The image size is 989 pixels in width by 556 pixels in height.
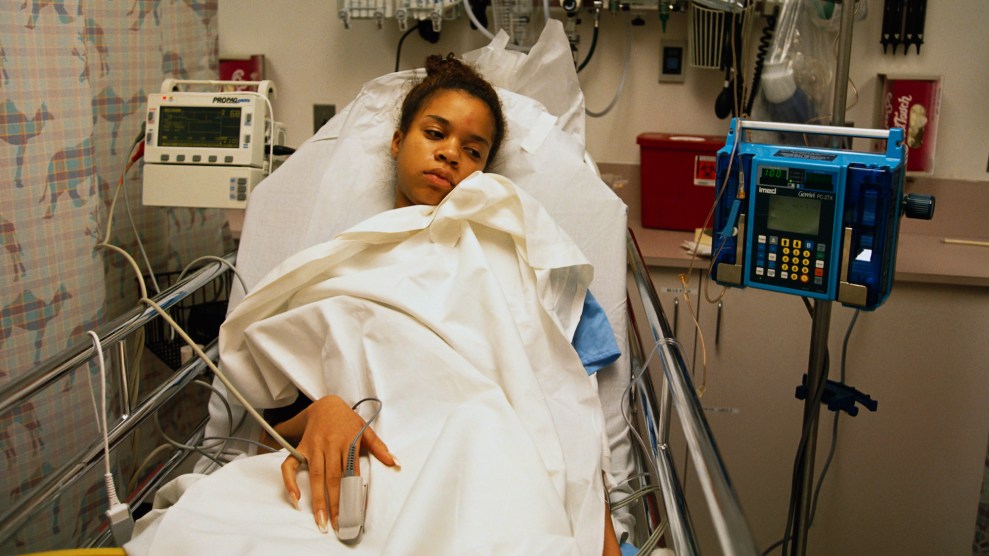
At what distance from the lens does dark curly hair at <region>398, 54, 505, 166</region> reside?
1818 mm

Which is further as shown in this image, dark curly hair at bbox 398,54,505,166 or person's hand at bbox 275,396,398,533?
dark curly hair at bbox 398,54,505,166

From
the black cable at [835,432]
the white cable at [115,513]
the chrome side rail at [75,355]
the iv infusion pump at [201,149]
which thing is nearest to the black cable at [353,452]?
the white cable at [115,513]

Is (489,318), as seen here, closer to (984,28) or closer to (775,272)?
(775,272)

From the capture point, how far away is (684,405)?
112 cm

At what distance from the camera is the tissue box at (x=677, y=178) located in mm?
2410

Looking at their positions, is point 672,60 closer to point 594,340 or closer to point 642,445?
point 594,340

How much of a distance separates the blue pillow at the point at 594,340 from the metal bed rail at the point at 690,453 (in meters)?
0.09

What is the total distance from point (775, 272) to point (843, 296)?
12 cm

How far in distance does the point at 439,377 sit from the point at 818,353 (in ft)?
2.80

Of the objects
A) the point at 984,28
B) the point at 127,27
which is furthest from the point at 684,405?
the point at 984,28

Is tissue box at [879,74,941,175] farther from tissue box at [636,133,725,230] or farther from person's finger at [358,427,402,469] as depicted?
person's finger at [358,427,402,469]

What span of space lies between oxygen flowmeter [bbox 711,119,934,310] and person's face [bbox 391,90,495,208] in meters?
0.52

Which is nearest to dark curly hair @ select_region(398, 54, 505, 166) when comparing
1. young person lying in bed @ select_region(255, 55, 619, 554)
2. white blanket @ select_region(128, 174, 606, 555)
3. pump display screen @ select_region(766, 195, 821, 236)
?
young person lying in bed @ select_region(255, 55, 619, 554)

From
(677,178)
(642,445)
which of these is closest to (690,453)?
(642,445)
